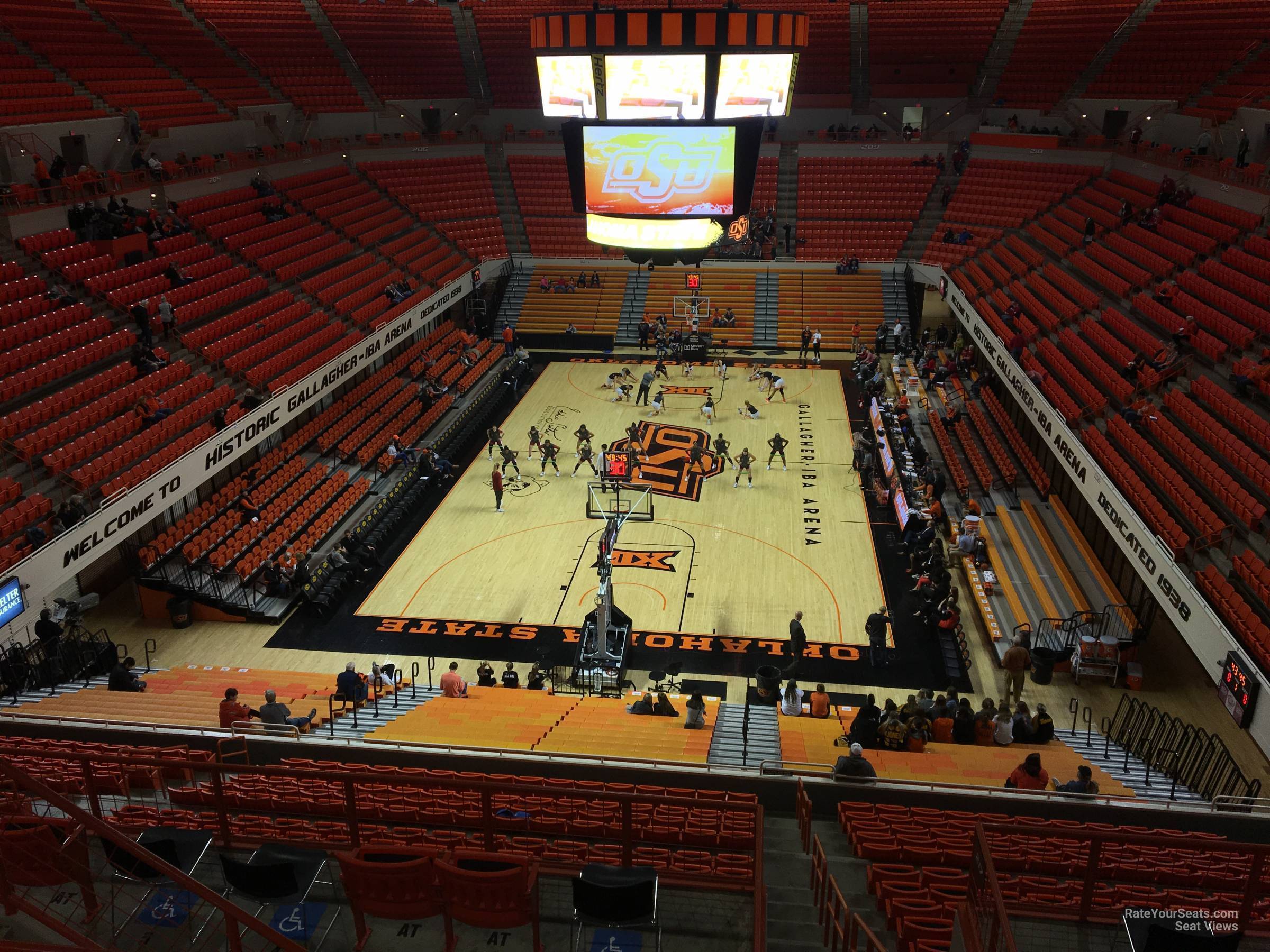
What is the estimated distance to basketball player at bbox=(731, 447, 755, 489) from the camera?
2395cm

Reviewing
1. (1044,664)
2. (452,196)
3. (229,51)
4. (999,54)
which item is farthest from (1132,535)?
(229,51)

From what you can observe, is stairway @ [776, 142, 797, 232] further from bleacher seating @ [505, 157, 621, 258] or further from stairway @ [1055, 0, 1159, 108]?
stairway @ [1055, 0, 1159, 108]

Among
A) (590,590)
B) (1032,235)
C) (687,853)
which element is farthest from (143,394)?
(1032,235)

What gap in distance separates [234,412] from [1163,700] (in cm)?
1893

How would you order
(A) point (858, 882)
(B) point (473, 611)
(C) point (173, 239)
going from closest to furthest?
(A) point (858, 882) < (B) point (473, 611) < (C) point (173, 239)

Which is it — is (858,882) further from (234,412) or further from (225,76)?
(225,76)

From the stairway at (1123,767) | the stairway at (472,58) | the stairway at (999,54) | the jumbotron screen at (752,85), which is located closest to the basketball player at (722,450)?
the stairway at (1123,767)

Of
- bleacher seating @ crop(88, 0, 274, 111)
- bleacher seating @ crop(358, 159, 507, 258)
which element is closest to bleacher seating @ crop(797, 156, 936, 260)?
bleacher seating @ crop(358, 159, 507, 258)

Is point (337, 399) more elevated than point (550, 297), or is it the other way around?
point (550, 297)

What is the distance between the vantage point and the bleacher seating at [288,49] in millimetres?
38344

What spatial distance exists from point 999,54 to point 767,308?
1677 cm

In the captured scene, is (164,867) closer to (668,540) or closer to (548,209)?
(668,540)

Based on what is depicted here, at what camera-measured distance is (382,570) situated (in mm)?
20797

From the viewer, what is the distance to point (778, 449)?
2492 centimetres
